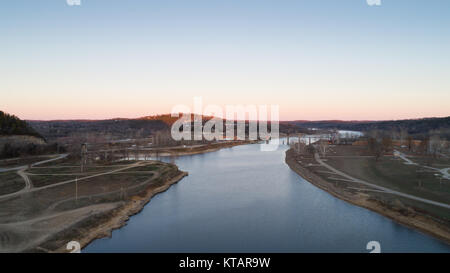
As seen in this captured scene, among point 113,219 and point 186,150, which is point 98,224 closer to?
point 113,219

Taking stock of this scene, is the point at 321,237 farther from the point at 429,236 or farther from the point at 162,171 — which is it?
the point at 162,171

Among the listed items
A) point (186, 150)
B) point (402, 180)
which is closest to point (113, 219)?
point (402, 180)

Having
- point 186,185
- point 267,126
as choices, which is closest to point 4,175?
point 186,185

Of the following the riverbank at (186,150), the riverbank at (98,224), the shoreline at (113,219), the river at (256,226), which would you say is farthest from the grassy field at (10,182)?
the riverbank at (186,150)

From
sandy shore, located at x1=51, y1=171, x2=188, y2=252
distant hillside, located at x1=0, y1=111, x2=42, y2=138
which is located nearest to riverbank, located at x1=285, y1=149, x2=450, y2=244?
sandy shore, located at x1=51, y1=171, x2=188, y2=252

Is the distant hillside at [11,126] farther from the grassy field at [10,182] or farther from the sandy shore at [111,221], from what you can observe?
the sandy shore at [111,221]
